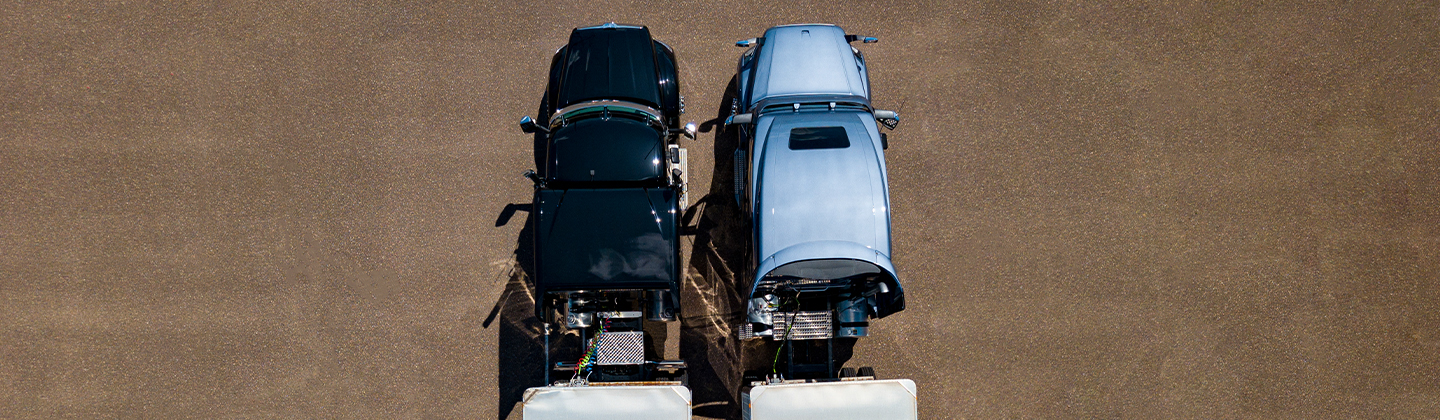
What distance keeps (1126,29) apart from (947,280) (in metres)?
3.25

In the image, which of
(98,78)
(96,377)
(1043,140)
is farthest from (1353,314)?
(98,78)

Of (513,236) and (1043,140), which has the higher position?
(1043,140)

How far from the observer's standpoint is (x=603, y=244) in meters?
5.88

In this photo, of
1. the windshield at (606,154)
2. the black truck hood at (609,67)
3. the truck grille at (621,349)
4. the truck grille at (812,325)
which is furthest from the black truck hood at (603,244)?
the truck grille at (812,325)

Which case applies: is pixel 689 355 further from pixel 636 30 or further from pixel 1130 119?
pixel 1130 119

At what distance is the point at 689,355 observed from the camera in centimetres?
702

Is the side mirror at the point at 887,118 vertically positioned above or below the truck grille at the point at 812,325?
above

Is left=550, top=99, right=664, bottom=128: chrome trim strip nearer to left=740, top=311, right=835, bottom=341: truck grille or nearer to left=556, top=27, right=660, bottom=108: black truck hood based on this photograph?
left=556, top=27, right=660, bottom=108: black truck hood

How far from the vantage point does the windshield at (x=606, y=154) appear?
6.02 metres

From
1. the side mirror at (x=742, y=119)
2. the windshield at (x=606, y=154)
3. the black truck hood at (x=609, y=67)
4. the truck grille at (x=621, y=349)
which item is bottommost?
the truck grille at (x=621, y=349)

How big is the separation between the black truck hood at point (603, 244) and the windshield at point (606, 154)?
8.0 inches

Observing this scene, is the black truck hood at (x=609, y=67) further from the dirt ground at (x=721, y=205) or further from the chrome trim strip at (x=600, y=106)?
the dirt ground at (x=721, y=205)

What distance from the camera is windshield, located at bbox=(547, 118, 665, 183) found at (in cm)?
602

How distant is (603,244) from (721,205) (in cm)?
168
